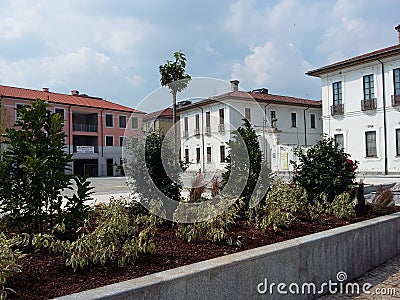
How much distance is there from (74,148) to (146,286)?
120ft

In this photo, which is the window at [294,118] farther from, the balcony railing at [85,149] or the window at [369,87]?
the balcony railing at [85,149]

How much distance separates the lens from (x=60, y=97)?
39000 millimetres

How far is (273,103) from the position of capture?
108 ft

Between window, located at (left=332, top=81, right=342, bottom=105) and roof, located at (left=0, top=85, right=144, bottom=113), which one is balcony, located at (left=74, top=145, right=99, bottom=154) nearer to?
roof, located at (left=0, top=85, right=144, bottom=113)

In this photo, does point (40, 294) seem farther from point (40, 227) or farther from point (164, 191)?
point (164, 191)

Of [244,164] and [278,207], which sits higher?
[244,164]

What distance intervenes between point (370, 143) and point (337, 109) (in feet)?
11.2

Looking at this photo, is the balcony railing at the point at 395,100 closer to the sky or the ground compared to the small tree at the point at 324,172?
closer to the sky

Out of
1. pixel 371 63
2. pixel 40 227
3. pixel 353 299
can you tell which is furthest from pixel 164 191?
pixel 371 63

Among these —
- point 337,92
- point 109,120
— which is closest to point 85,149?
point 109,120

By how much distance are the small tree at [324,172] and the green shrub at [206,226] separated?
201 cm

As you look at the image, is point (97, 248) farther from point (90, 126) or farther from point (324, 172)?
point (90, 126)

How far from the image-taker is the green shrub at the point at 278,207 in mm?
4809

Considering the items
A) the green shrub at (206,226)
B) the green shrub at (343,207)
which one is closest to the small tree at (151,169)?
the green shrub at (206,226)
